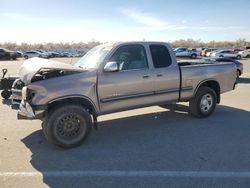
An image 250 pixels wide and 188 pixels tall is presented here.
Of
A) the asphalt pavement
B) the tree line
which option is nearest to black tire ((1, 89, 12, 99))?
the asphalt pavement

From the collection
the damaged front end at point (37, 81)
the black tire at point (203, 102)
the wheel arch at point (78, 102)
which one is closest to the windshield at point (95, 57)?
the damaged front end at point (37, 81)

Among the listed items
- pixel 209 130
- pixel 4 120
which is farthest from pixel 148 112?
pixel 4 120

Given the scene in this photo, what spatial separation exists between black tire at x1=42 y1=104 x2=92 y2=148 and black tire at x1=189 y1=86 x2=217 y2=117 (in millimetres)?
3094

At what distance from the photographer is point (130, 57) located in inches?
248

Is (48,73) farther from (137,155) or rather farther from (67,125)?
(137,155)

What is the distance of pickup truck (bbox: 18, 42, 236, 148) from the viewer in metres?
5.29

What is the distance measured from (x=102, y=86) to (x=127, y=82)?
59 centimetres

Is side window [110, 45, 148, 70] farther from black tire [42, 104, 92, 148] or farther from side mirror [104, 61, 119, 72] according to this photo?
black tire [42, 104, 92, 148]

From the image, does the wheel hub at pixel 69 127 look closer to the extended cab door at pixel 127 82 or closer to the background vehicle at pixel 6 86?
the extended cab door at pixel 127 82

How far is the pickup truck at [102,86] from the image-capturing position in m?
5.29

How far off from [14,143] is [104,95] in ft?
6.58

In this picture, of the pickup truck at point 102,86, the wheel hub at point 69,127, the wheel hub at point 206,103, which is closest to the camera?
the pickup truck at point 102,86

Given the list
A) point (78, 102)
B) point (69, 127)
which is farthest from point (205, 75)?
point (69, 127)

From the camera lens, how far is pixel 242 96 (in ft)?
35.8
